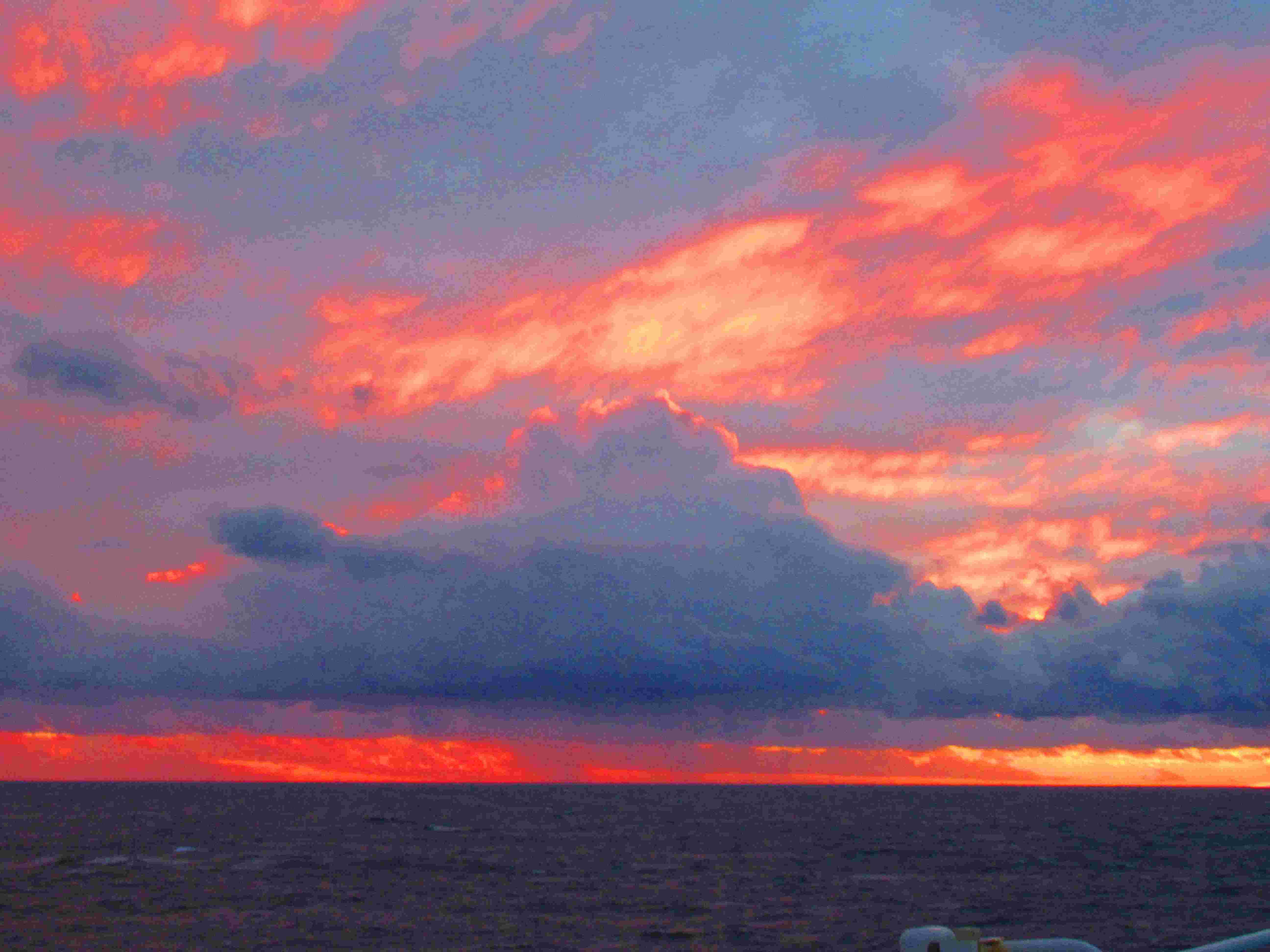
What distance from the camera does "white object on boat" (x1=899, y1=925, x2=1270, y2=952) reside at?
25.2ft

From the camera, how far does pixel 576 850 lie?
121 meters

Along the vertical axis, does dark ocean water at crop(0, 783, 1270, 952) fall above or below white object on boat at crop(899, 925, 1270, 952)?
below

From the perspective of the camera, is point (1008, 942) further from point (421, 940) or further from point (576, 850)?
point (576, 850)

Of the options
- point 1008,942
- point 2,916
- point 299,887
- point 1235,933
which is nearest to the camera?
point 1008,942

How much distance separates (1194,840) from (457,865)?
96247 mm

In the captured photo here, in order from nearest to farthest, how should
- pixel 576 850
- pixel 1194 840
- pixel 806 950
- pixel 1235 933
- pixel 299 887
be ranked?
pixel 806 950 < pixel 1235 933 < pixel 299 887 < pixel 576 850 < pixel 1194 840

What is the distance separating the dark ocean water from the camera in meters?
63.8

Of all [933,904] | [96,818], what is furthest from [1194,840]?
[96,818]

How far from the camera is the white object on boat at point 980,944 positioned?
7.69 m

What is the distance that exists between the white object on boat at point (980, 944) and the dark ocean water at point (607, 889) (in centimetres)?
4865

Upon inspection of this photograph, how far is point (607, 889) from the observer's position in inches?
3339

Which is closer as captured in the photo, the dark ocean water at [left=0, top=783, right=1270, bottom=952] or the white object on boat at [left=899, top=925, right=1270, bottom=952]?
the white object on boat at [left=899, top=925, right=1270, bottom=952]

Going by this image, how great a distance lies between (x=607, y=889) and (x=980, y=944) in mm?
81145

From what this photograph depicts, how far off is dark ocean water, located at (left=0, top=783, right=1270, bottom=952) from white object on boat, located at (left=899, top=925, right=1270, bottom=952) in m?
48.7
